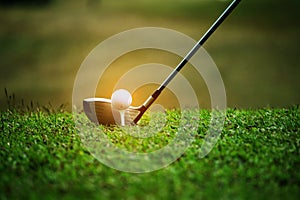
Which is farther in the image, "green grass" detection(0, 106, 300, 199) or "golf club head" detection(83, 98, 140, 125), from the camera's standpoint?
"golf club head" detection(83, 98, 140, 125)

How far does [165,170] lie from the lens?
4.12m

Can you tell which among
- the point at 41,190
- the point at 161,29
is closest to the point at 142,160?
the point at 41,190

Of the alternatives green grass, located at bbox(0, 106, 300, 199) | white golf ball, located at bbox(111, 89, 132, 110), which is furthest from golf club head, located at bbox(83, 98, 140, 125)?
green grass, located at bbox(0, 106, 300, 199)

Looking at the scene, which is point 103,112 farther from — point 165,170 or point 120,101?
point 165,170

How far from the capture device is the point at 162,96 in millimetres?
7895

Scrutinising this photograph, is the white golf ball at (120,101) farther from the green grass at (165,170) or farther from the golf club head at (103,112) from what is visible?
the green grass at (165,170)

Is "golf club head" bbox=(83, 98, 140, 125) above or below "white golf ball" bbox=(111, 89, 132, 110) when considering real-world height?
below

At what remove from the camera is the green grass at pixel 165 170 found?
365 cm

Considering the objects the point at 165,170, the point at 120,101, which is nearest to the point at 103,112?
the point at 120,101

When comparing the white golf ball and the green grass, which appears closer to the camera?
the green grass

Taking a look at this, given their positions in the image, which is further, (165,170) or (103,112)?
(103,112)

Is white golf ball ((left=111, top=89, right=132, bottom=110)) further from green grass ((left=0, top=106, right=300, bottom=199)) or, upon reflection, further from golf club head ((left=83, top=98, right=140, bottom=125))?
green grass ((left=0, top=106, right=300, bottom=199))

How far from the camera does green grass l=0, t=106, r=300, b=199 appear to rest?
365cm

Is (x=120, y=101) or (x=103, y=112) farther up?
(x=120, y=101)
